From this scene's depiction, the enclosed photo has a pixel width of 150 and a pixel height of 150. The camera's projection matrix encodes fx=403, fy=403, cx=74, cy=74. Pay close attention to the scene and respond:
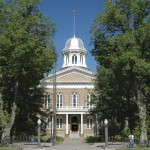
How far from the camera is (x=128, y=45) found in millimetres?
36062

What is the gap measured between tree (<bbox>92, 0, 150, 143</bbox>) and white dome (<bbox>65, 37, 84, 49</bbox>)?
154ft

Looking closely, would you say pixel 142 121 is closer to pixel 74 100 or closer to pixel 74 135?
pixel 74 135

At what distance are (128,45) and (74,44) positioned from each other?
51.4 metres

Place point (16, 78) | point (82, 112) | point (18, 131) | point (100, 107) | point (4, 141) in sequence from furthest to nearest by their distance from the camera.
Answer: point (82, 112)
point (100, 107)
point (18, 131)
point (16, 78)
point (4, 141)

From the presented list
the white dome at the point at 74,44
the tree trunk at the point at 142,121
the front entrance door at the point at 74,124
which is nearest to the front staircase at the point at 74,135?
the front entrance door at the point at 74,124

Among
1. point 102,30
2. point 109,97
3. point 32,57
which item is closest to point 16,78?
point 32,57

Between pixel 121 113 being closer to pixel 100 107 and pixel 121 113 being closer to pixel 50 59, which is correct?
pixel 100 107

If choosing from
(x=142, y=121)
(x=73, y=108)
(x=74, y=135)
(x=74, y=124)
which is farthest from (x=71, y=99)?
(x=142, y=121)

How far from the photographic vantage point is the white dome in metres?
86.4

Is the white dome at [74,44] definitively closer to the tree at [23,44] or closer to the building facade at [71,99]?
the building facade at [71,99]

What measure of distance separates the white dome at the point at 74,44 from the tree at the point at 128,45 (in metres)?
46.9

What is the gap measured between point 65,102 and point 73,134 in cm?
606

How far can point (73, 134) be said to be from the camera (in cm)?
7275

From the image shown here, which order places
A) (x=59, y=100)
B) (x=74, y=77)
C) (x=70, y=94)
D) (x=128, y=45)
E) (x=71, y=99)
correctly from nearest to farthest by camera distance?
(x=128, y=45) → (x=71, y=99) → (x=70, y=94) → (x=59, y=100) → (x=74, y=77)
